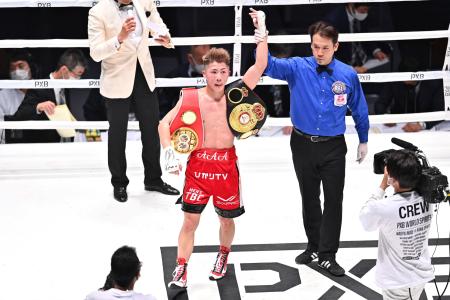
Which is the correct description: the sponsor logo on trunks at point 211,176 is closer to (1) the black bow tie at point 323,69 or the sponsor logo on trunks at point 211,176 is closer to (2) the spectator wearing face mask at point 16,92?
(1) the black bow tie at point 323,69

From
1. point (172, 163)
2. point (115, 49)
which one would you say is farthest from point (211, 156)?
point (115, 49)

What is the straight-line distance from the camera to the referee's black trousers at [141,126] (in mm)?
5609

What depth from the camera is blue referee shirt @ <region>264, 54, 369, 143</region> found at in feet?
15.4

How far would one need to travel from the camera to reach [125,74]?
552 cm

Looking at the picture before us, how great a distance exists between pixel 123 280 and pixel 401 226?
3.73 ft

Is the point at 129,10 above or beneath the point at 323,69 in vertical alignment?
above

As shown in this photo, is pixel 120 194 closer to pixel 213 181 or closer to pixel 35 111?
pixel 35 111

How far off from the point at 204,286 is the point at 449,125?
112 inches

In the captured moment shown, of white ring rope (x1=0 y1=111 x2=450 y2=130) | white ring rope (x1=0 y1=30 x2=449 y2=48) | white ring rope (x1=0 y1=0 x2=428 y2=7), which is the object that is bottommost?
white ring rope (x1=0 y1=111 x2=450 y2=130)

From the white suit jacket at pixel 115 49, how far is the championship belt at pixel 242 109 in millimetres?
992

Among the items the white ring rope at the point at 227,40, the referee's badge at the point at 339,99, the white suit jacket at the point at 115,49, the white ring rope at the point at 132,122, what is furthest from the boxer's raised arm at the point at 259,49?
the white ring rope at the point at 132,122

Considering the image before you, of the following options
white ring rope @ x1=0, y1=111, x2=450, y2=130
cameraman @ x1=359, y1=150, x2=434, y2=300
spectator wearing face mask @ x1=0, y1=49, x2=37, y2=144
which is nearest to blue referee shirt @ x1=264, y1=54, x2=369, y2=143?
cameraman @ x1=359, y1=150, x2=434, y2=300

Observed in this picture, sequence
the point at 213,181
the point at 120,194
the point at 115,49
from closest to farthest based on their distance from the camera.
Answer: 1. the point at 213,181
2. the point at 115,49
3. the point at 120,194

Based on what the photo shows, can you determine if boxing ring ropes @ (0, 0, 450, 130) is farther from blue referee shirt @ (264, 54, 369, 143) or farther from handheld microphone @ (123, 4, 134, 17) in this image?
blue referee shirt @ (264, 54, 369, 143)
